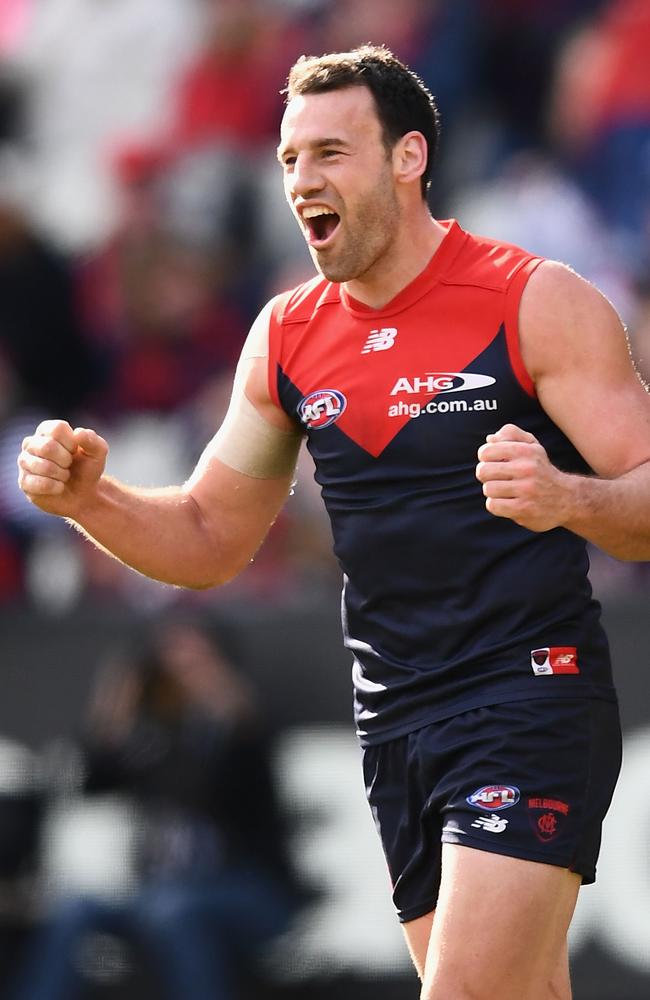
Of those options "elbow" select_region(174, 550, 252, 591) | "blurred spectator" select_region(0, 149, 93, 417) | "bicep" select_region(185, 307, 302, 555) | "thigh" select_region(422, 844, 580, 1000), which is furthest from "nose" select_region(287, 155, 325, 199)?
"blurred spectator" select_region(0, 149, 93, 417)

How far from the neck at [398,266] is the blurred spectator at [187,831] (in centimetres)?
276

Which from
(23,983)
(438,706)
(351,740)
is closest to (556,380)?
(438,706)

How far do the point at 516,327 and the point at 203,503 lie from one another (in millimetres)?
1117

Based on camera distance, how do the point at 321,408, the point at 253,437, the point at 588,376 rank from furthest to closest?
the point at 253,437 → the point at 321,408 → the point at 588,376

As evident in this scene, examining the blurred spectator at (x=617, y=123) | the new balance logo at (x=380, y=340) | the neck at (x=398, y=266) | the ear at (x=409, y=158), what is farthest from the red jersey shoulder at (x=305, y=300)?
the blurred spectator at (x=617, y=123)

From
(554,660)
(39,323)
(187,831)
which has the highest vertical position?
(39,323)

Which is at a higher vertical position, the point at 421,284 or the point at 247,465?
the point at 421,284

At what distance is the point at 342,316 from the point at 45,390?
4.71 m

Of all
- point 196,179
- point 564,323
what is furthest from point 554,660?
point 196,179

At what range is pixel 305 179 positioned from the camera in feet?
14.6

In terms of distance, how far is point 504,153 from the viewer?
9.61 metres

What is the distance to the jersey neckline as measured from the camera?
453 cm

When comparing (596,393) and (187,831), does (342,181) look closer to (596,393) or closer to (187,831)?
(596,393)

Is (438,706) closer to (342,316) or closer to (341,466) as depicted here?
(341,466)
